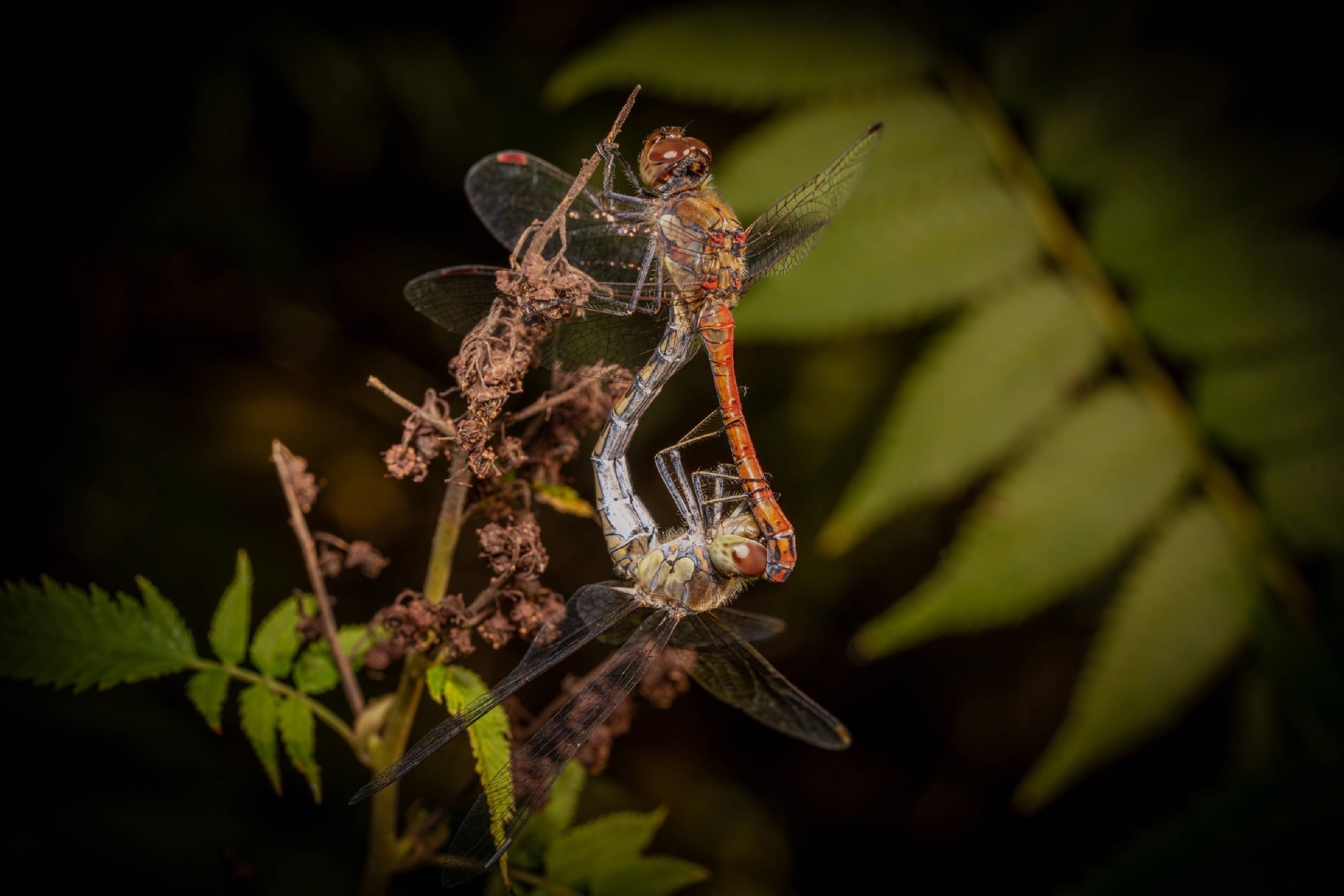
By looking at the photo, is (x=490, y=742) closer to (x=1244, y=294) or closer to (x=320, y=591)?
(x=320, y=591)

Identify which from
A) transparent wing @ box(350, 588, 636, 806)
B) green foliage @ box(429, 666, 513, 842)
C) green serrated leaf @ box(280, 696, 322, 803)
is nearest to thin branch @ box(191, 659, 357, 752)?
green serrated leaf @ box(280, 696, 322, 803)

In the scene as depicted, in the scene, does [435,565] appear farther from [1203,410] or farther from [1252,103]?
[1252,103]

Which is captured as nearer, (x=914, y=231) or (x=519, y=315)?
(x=519, y=315)

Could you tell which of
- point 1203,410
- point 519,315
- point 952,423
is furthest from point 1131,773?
point 519,315

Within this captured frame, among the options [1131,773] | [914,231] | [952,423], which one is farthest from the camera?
[1131,773]

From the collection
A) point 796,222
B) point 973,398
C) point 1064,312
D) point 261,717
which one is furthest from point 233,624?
point 1064,312

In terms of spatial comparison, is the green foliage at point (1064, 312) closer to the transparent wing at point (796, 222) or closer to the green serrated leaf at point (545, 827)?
the transparent wing at point (796, 222)

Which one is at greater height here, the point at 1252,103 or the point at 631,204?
the point at 631,204

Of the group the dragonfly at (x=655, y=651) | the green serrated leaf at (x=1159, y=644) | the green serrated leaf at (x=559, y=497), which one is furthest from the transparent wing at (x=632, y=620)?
the green serrated leaf at (x=1159, y=644)

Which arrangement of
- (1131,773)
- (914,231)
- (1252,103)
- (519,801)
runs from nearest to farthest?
(519,801)
(914,231)
(1252,103)
(1131,773)
